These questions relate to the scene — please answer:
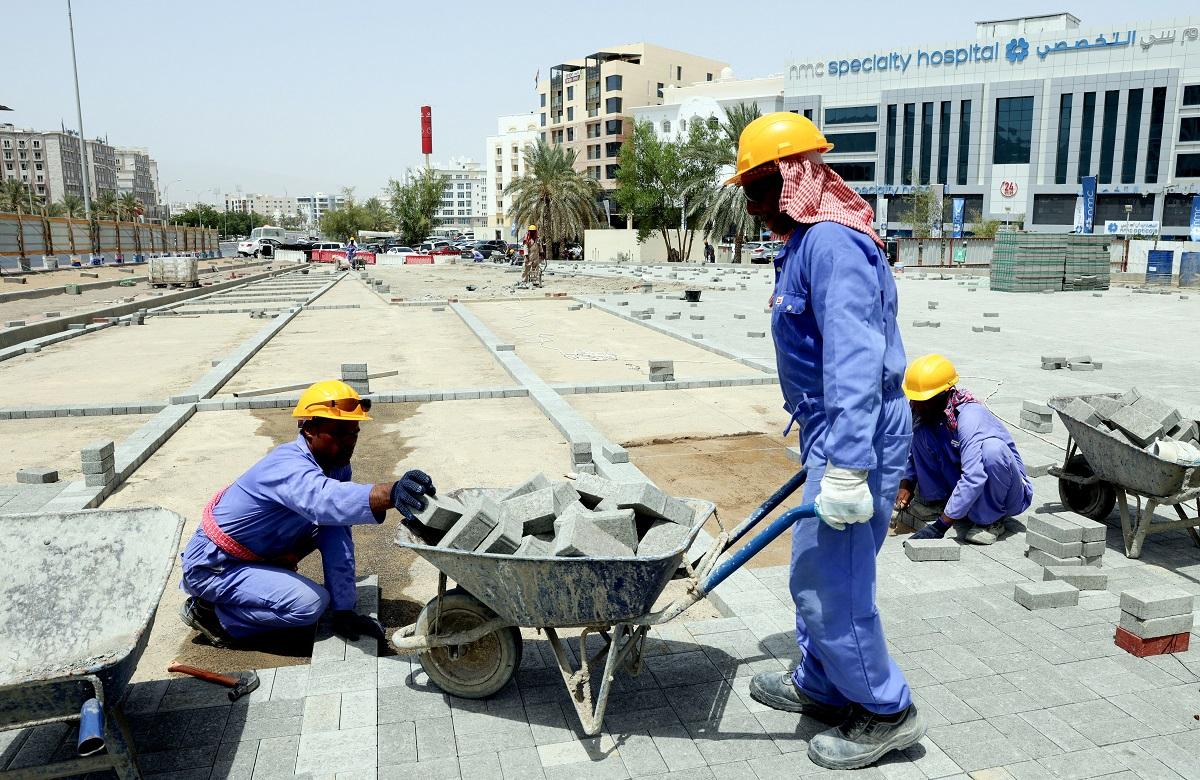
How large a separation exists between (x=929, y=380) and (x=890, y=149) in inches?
2416

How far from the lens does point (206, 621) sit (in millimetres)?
4031

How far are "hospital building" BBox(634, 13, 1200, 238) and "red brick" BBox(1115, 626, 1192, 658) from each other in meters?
57.9

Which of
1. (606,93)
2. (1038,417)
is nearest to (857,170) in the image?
(606,93)

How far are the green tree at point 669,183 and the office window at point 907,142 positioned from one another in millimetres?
14228

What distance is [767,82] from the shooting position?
70.5 m

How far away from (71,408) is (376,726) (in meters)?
7.61

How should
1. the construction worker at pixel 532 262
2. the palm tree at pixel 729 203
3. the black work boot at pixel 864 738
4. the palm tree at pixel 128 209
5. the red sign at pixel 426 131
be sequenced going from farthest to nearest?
the red sign at pixel 426 131 < the palm tree at pixel 128 209 < the palm tree at pixel 729 203 < the construction worker at pixel 532 262 < the black work boot at pixel 864 738

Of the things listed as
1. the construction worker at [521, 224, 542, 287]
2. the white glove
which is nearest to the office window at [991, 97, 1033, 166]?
the construction worker at [521, 224, 542, 287]

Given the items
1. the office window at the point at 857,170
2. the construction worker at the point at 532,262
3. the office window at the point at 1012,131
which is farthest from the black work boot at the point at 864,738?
the office window at the point at 857,170

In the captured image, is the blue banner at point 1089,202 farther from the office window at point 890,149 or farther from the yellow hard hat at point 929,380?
the yellow hard hat at point 929,380

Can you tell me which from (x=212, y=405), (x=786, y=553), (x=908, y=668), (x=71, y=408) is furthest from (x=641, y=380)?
(x=908, y=668)

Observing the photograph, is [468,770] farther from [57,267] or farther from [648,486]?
[57,267]

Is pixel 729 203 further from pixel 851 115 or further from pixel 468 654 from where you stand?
pixel 468 654

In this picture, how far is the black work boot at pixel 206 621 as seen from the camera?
13.2ft
